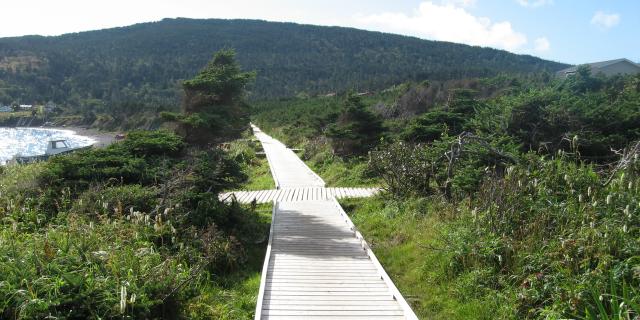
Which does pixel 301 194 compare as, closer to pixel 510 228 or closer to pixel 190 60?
pixel 510 228

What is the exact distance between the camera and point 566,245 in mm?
5395

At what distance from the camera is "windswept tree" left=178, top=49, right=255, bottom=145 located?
11.5 metres

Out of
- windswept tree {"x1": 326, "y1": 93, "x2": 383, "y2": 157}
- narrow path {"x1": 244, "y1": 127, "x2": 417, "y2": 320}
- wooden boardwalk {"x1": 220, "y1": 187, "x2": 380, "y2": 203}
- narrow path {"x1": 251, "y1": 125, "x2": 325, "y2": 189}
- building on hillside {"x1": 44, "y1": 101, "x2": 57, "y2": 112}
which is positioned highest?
windswept tree {"x1": 326, "y1": 93, "x2": 383, "y2": 157}

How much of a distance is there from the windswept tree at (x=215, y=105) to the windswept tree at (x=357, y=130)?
6882mm

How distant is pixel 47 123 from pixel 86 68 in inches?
1277

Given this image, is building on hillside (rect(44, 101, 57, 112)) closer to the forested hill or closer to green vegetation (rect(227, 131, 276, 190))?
the forested hill

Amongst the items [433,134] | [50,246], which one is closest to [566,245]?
[50,246]

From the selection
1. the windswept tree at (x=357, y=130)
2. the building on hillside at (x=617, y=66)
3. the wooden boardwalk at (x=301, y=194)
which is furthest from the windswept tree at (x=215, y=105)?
the building on hillside at (x=617, y=66)

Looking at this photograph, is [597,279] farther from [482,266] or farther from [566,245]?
[482,266]

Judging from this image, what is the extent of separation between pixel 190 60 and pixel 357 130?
103750 mm

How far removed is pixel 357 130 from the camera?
64.5ft

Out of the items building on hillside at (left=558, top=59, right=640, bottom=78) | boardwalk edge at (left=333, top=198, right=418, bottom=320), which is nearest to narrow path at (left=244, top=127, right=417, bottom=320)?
boardwalk edge at (left=333, top=198, right=418, bottom=320)

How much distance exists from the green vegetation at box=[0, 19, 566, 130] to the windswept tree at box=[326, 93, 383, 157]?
213ft

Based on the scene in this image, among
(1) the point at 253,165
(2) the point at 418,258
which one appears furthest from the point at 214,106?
(1) the point at 253,165
